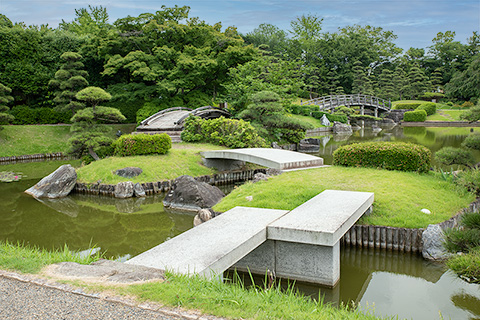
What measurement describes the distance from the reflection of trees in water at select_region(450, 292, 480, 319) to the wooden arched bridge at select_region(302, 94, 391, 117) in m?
34.5

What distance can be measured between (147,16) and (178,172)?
17.0 m

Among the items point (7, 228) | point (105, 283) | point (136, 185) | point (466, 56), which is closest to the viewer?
point (105, 283)

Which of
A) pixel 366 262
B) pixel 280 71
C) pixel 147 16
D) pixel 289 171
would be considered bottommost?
pixel 366 262

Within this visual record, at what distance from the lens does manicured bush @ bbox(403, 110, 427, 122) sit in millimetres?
39594

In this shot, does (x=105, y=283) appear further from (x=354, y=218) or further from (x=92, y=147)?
(x=92, y=147)

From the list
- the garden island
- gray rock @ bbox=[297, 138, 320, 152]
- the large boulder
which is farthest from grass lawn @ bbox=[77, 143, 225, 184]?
gray rock @ bbox=[297, 138, 320, 152]

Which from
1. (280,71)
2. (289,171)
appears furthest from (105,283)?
(280,71)

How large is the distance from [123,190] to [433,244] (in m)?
9.24

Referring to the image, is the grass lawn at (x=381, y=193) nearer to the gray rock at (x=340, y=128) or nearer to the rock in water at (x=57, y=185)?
the rock in water at (x=57, y=185)

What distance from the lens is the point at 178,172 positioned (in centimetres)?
1373

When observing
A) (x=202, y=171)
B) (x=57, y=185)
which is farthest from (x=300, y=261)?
(x=57, y=185)

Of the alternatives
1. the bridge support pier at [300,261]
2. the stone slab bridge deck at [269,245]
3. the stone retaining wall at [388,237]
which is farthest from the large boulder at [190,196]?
the bridge support pier at [300,261]

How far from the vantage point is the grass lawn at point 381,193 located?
755cm

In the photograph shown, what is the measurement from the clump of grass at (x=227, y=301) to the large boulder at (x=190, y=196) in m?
6.67
